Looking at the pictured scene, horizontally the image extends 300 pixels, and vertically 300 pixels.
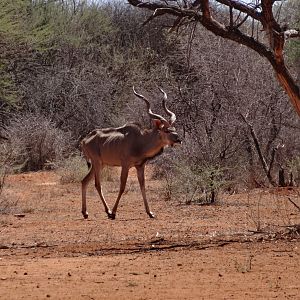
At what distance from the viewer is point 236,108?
66.8 ft

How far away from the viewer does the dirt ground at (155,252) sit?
28.1ft

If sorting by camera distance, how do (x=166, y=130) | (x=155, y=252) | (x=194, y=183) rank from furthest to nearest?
(x=194, y=183), (x=166, y=130), (x=155, y=252)

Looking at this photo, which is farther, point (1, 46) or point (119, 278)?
point (1, 46)

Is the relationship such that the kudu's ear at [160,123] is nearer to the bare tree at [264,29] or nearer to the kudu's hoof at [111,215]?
the kudu's hoof at [111,215]

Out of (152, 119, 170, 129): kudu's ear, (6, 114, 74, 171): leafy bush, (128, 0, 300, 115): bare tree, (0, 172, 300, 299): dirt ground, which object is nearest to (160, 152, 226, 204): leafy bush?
(0, 172, 300, 299): dirt ground

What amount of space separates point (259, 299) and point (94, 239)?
5.12 m

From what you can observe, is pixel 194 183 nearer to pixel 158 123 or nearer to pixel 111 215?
pixel 158 123

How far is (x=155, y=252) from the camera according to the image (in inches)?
433

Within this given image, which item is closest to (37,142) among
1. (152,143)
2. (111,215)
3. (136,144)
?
(136,144)

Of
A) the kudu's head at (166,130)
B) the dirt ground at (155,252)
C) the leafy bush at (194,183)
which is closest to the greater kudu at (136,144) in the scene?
the kudu's head at (166,130)

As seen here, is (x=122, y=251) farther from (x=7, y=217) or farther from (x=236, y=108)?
(x=236, y=108)

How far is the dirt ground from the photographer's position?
8.58m

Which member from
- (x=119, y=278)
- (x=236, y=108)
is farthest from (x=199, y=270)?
(x=236, y=108)

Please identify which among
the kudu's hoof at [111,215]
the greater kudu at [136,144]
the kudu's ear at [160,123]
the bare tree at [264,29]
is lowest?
the kudu's hoof at [111,215]
